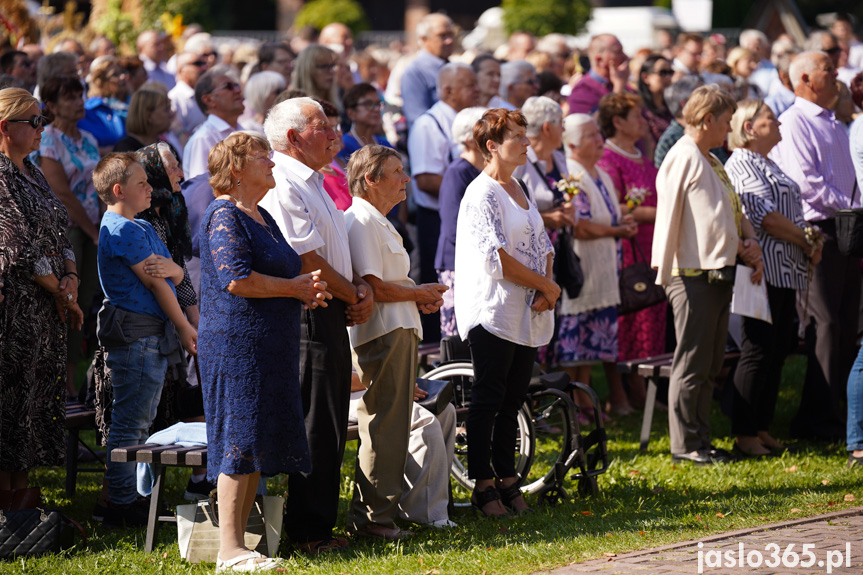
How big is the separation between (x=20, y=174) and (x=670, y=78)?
691 centimetres

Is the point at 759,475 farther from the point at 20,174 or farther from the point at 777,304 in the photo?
the point at 20,174

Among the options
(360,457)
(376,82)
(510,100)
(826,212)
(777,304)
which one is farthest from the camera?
(376,82)

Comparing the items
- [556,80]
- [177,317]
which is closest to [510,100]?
[556,80]

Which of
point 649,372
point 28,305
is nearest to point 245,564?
point 28,305

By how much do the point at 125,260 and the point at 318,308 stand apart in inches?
50.0

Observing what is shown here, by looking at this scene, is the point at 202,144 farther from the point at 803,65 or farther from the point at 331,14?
the point at 331,14

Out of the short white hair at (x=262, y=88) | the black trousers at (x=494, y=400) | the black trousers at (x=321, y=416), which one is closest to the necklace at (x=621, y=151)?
the short white hair at (x=262, y=88)

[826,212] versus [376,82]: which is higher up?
[376,82]

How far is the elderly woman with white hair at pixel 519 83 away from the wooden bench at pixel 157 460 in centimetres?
559

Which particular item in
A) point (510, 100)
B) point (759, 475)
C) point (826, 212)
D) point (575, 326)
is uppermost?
point (510, 100)

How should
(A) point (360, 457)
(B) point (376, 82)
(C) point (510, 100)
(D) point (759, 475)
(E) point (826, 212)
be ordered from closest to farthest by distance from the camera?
(A) point (360, 457), (D) point (759, 475), (E) point (826, 212), (C) point (510, 100), (B) point (376, 82)

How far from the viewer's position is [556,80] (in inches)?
432

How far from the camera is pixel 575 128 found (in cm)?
880

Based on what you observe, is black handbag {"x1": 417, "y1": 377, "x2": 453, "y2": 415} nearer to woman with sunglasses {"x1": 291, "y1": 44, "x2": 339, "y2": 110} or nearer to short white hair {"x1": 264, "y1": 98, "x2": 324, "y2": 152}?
short white hair {"x1": 264, "y1": 98, "x2": 324, "y2": 152}
